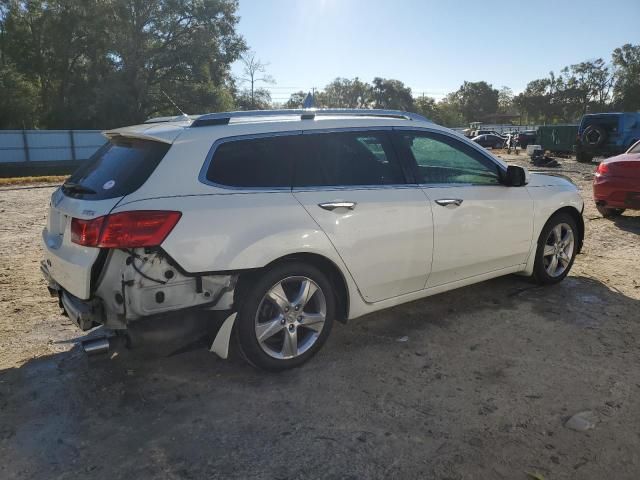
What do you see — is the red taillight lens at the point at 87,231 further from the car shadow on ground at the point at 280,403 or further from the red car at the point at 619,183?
the red car at the point at 619,183

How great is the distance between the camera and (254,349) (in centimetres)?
328

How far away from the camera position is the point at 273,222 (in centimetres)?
323

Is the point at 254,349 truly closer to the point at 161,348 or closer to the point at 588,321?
the point at 161,348

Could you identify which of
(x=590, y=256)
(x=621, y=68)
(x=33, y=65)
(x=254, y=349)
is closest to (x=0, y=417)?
(x=254, y=349)

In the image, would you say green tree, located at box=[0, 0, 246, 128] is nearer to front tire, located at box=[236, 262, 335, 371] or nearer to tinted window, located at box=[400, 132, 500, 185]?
tinted window, located at box=[400, 132, 500, 185]

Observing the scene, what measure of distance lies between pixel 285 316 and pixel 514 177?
8.05 feet

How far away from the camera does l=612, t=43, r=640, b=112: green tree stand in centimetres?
8263

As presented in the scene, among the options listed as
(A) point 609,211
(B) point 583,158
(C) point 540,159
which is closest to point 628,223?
(A) point 609,211

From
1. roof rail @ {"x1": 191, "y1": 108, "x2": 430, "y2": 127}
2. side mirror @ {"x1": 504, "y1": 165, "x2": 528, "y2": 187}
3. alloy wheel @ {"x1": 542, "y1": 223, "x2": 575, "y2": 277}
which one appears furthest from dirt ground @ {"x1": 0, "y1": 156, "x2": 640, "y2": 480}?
roof rail @ {"x1": 191, "y1": 108, "x2": 430, "y2": 127}

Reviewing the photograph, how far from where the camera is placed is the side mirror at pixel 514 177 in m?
4.48

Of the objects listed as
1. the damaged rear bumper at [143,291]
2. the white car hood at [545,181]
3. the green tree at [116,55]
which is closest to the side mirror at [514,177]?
the white car hood at [545,181]

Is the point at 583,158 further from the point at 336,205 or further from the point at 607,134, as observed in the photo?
the point at 336,205

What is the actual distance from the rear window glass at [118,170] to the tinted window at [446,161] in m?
1.93

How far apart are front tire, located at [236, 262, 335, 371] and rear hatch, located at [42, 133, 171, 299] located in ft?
3.08
